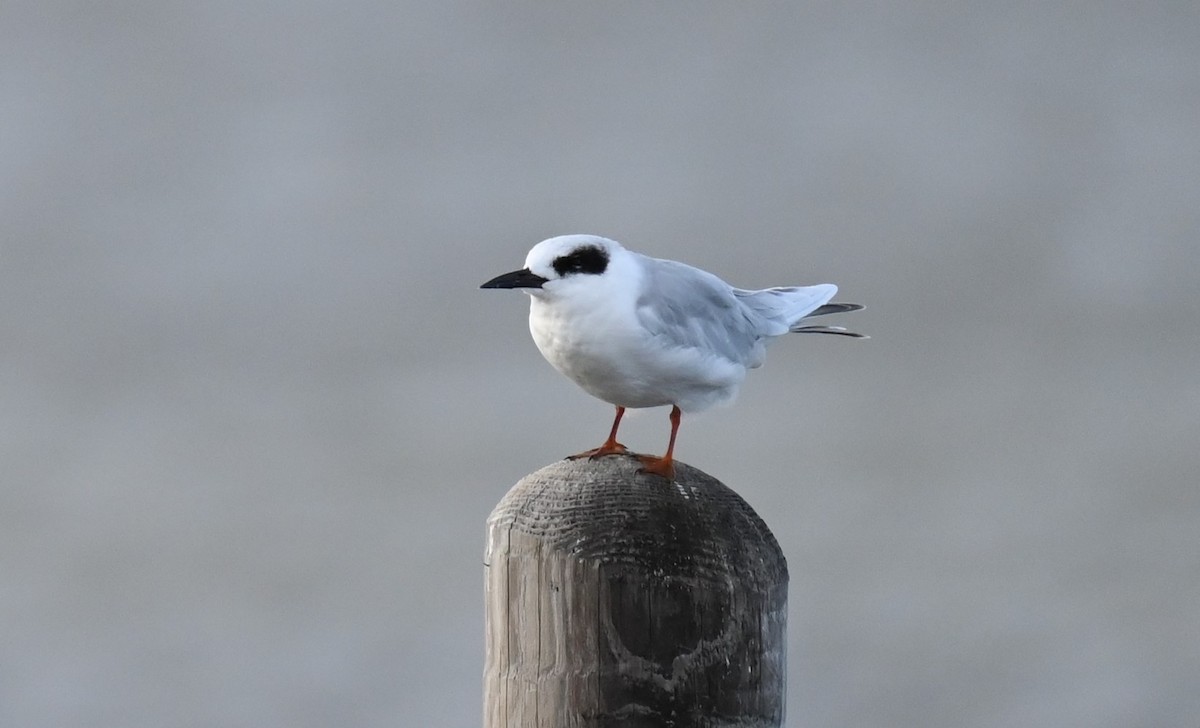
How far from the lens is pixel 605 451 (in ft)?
12.2

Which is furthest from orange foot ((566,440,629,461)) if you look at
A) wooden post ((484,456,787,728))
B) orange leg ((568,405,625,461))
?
wooden post ((484,456,787,728))

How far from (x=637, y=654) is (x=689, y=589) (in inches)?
7.5

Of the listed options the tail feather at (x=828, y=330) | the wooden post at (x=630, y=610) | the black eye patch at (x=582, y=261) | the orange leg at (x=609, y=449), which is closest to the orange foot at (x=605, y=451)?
the orange leg at (x=609, y=449)

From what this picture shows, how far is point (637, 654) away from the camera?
3.13 m

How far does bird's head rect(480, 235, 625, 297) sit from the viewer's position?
140 inches

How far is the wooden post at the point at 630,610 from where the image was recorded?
10.3 ft

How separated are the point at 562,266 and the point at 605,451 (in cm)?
52

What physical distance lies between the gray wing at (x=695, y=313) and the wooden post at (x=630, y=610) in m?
0.58

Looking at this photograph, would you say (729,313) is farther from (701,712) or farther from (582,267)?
(701,712)

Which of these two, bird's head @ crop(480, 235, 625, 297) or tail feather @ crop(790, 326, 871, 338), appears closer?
bird's head @ crop(480, 235, 625, 297)

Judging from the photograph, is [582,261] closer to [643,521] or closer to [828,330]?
[643,521]

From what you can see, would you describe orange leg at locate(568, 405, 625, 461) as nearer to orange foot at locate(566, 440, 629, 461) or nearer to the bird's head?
orange foot at locate(566, 440, 629, 461)

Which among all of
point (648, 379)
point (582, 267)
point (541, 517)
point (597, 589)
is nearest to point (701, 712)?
point (597, 589)

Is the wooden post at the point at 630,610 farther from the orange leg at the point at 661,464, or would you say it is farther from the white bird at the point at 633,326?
the white bird at the point at 633,326
